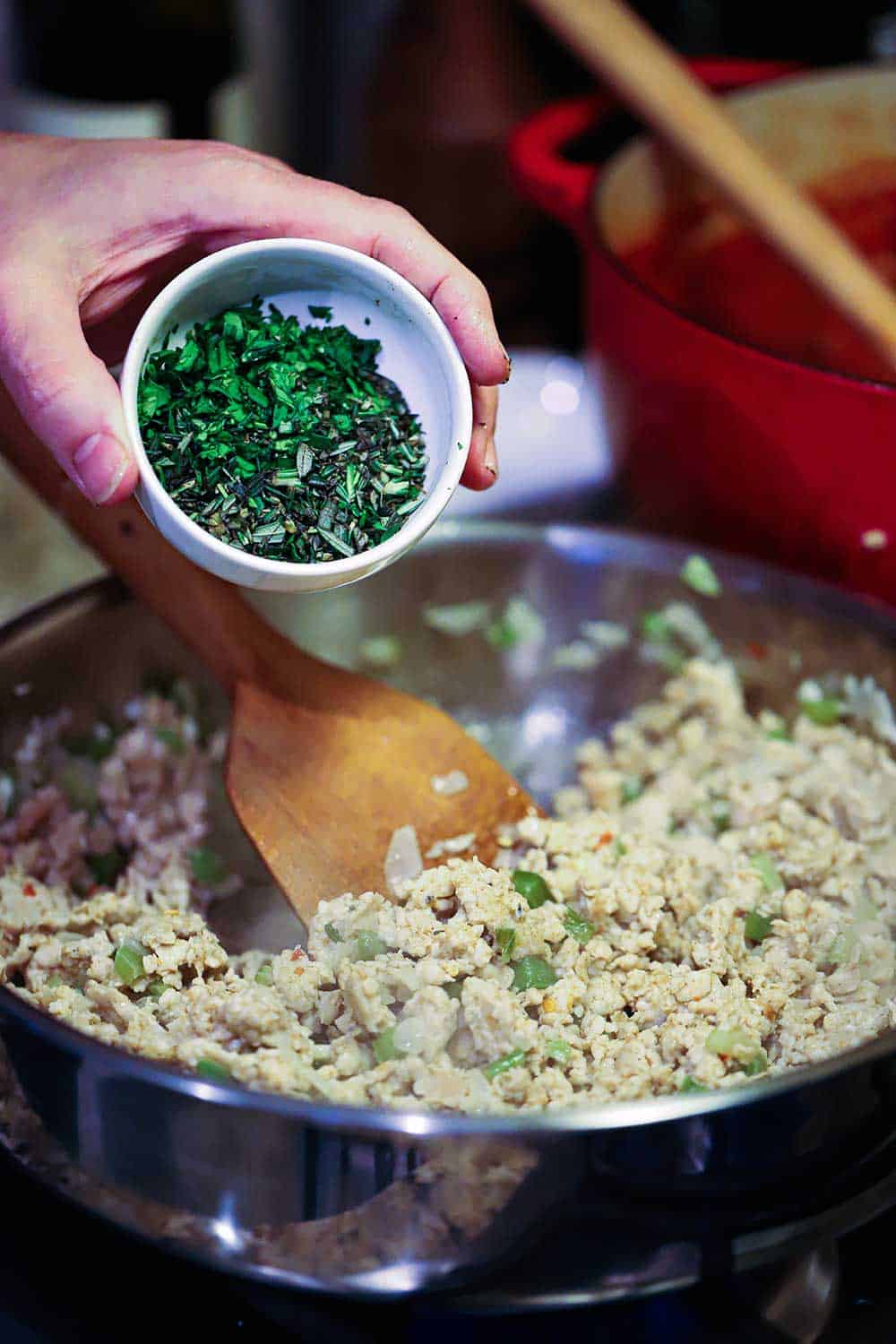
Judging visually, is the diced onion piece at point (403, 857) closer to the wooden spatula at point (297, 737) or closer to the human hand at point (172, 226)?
the wooden spatula at point (297, 737)

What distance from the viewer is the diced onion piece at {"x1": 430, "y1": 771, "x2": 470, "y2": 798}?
1061 mm

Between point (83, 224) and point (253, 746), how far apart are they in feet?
1.31

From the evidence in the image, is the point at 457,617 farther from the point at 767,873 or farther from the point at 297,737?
the point at 767,873

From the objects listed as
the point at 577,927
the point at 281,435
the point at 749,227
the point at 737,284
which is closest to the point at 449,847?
the point at 577,927

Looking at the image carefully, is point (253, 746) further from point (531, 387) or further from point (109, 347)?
point (531, 387)

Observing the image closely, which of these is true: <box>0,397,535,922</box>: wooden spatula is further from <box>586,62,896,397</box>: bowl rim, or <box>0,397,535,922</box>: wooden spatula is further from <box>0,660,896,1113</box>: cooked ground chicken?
<box>586,62,896,397</box>: bowl rim

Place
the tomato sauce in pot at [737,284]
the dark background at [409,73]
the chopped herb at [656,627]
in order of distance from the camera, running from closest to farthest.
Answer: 1. the chopped herb at [656,627]
2. the tomato sauce in pot at [737,284]
3. the dark background at [409,73]

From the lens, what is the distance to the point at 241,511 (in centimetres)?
82

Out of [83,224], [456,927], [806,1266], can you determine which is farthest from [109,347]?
[806,1266]

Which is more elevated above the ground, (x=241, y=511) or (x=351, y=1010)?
(x=241, y=511)

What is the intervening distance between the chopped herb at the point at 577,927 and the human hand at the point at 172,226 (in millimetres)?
301

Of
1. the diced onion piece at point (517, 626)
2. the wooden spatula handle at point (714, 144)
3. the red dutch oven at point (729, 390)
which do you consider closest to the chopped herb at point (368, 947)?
the diced onion piece at point (517, 626)

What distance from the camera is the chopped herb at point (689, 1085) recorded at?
0.80 metres

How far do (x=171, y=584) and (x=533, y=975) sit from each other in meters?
0.42
